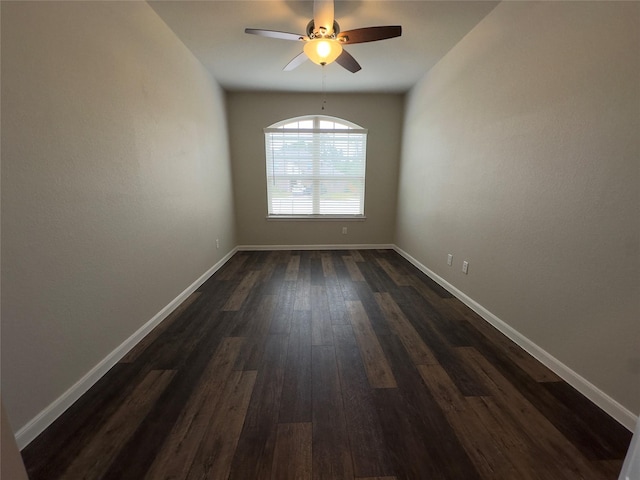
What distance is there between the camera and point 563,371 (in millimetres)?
1557

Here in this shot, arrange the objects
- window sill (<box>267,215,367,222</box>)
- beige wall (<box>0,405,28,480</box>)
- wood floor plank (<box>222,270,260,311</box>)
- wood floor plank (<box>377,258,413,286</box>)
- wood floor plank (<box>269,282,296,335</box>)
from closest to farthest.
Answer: beige wall (<box>0,405,28,480</box>)
wood floor plank (<box>269,282,296,335</box>)
wood floor plank (<box>222,270,260,311</box>)
wood floor plank (<box>377,258,413,286</box>)
window sill (<box>267,215,367,222</box>)

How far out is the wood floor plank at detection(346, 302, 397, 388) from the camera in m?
1.54

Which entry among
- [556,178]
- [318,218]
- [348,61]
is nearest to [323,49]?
[348,61]

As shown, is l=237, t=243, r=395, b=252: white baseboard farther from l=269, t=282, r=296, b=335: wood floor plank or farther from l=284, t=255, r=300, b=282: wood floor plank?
l=269, t=282, r=296, b=335: wood floor plank

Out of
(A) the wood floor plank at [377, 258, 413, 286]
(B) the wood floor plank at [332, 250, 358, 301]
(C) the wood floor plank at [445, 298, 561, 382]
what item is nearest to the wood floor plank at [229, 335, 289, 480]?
(B) the wood floor plank at [332, 250, 358, 301]

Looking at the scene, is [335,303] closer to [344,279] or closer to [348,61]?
[344,279]

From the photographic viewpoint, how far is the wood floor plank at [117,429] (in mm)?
1062

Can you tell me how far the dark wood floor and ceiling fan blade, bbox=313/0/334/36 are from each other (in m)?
2.27

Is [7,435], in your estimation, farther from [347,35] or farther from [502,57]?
[502,57]

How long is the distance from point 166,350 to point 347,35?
266 centimetres

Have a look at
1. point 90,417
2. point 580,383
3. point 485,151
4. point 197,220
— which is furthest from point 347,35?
point 90,417

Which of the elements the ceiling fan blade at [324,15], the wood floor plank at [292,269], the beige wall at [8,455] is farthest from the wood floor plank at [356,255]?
the beige wall at [8,455]

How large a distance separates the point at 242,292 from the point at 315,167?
250cm

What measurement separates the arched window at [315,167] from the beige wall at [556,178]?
187cm
